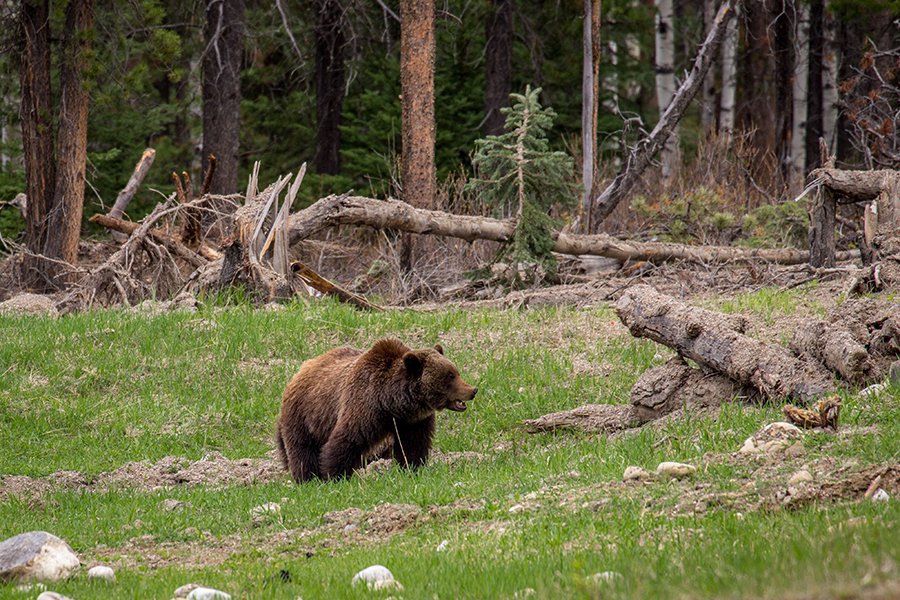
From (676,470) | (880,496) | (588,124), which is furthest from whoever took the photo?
(588,124)

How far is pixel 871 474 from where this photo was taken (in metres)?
6.61

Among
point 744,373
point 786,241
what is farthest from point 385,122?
point 744,373

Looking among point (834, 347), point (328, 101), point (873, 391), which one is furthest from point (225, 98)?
point (873, 391)

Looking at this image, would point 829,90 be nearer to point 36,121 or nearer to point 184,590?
point 36,121

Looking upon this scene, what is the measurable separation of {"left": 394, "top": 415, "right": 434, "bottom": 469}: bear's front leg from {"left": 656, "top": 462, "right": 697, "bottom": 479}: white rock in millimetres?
2642

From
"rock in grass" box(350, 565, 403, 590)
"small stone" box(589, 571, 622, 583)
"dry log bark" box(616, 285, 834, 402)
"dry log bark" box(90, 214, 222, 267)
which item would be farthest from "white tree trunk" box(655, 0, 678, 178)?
"small stone" box(589, 571, 622, 583)

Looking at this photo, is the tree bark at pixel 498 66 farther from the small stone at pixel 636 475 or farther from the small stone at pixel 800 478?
the small stone at pixel 800 478

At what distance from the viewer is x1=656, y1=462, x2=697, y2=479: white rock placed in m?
7.27

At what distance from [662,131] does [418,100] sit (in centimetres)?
463

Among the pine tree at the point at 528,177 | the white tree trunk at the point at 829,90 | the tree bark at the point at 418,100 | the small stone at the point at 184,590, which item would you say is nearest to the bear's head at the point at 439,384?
the small stone at the point at 184,590

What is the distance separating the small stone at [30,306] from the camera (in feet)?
52.4

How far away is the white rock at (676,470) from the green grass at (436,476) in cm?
12

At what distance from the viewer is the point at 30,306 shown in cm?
1667

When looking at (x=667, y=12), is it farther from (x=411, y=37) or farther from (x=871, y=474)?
(x=871, y=474)
